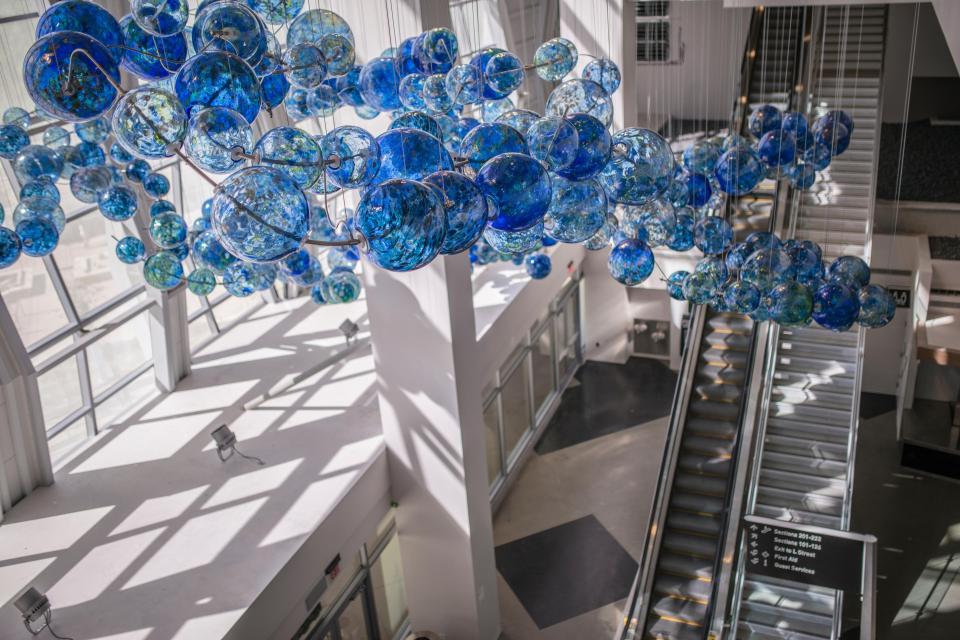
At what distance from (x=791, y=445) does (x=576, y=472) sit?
3.63 metres

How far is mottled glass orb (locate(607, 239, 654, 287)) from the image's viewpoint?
22.5ft

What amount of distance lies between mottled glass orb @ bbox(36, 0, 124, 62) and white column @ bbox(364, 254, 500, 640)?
507 centimetres

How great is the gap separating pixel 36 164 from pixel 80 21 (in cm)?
302

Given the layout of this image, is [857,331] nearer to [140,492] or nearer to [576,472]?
[576,472]

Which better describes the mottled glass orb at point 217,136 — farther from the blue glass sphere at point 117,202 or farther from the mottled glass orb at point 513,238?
the blue glass sphere at point 117,202

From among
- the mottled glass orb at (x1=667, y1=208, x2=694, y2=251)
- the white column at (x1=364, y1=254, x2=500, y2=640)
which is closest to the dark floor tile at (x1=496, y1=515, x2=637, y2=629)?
the white column at (x1=364, y1=254, x2=500, y2=640)

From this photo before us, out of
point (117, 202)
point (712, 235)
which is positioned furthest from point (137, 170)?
point (712, 235)

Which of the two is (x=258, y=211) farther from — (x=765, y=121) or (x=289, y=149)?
(x=765, y=121)

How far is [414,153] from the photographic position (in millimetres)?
4711

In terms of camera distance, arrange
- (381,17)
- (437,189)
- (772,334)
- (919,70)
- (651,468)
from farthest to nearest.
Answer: (919,70) < (651,468) < (772,334) < (381,17) < (437,189)

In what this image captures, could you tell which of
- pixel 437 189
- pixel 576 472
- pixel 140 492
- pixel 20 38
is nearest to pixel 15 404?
pixel 140 492

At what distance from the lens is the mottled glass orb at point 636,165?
5758 millimetres

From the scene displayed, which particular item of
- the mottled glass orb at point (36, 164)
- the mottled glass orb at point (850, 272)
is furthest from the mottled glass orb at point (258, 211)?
the mottled glass orb at point (850, 272)

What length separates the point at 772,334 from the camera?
13195 mm
